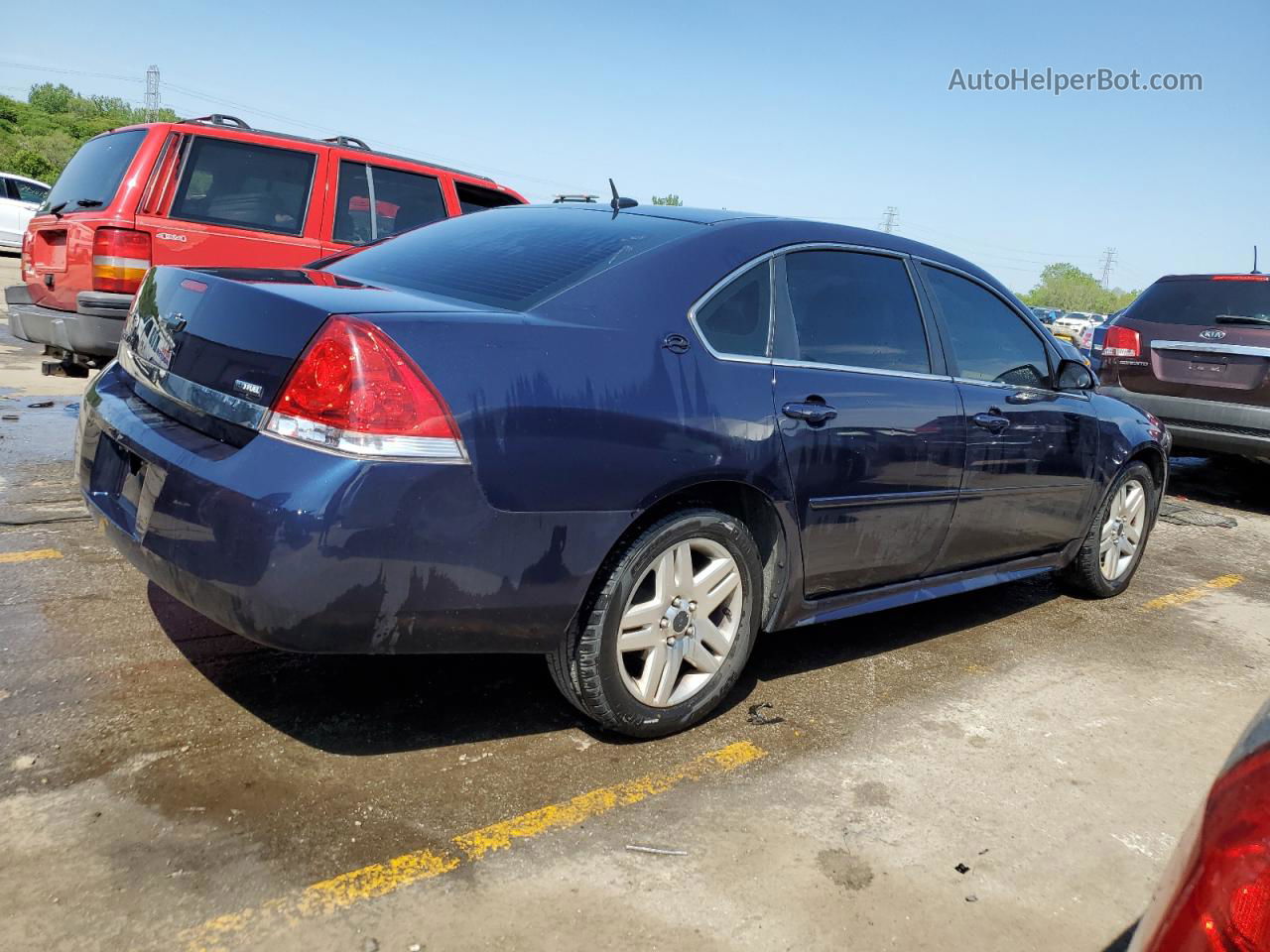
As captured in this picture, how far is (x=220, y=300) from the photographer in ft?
9.17

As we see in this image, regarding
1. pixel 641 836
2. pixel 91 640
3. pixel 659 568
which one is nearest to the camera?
pixel 641 836

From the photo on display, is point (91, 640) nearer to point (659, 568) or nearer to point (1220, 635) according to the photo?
point (659, 568)

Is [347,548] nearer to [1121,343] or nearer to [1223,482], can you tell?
[1121,343]

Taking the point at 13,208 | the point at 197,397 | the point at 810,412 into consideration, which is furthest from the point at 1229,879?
the point at 13,208

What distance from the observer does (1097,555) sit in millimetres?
5066

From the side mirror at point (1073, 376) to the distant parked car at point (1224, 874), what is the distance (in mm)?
3615

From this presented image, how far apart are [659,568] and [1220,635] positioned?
10.7 ft

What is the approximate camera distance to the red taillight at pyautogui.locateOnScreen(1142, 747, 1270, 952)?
108 cm

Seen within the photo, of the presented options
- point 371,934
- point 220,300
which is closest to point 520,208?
point 220,300

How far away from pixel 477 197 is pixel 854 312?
16.6ft

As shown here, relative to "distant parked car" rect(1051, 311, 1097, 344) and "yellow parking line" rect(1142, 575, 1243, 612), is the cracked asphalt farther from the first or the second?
"distant parked car" rect(1051, 311, 1097, 344)

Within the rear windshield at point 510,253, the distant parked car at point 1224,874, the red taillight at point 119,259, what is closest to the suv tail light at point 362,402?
the rear windshield at point 510,253

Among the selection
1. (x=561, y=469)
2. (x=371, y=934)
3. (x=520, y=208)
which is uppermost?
(x=520, y=208)

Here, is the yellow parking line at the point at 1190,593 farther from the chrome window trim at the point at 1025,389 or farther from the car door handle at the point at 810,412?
the car door handle at the point at 810,412
